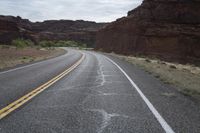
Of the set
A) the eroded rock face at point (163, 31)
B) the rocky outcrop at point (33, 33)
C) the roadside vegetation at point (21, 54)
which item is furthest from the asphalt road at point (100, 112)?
the rocky outcrop at point (33, 33)

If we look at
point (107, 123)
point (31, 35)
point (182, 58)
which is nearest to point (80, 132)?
point (107, 123)

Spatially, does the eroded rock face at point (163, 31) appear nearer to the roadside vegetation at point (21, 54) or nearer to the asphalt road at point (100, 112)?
the roadside vegetation at point (21, 54)

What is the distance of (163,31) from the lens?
63188 mm

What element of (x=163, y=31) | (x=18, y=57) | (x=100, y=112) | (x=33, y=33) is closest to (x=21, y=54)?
(x=18, y=57)

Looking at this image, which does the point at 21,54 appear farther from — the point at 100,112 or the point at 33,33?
the point at 33,33

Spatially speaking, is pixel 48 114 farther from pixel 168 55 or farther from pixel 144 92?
pixel 168 55

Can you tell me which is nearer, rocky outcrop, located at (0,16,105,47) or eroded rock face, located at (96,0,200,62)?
eroded rock face, located at (96,0,200,62)

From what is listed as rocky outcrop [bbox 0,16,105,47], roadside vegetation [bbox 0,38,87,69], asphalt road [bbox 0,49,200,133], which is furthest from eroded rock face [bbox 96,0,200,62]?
rocky outcrop [bbox 0,16,105,47]

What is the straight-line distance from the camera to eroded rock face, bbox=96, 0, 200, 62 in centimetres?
6012

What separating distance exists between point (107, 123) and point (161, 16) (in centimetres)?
6458

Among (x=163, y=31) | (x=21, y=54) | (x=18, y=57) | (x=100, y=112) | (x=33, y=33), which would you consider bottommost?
(x=33, y=33)

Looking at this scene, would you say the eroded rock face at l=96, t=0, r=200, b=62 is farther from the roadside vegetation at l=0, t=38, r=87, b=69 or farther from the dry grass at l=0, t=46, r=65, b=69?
the dry grass at l=0, t=46, r=65, b=69

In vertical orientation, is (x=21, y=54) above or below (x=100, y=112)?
below

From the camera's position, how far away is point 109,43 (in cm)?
8594
